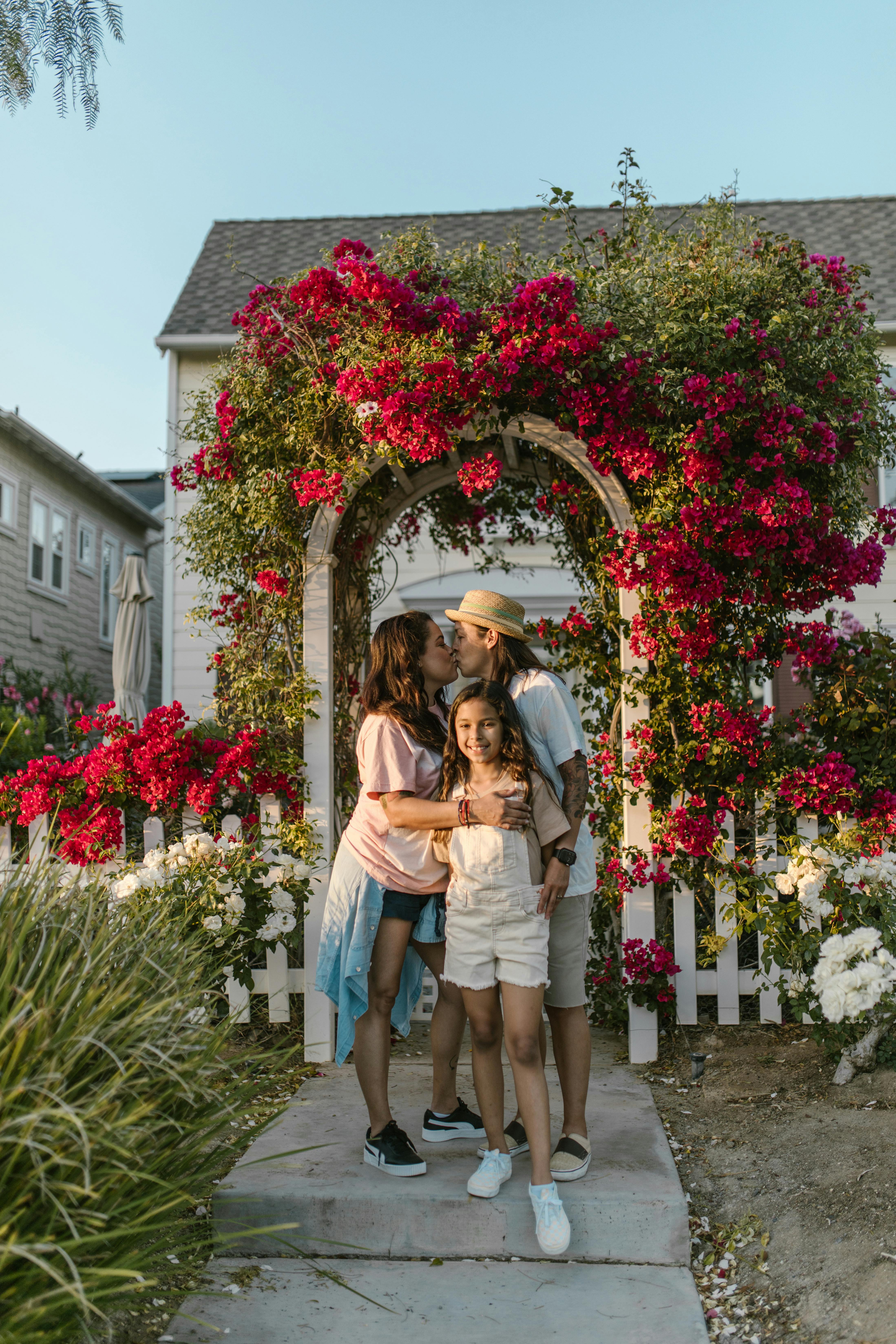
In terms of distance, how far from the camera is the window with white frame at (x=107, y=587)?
15.0 metres

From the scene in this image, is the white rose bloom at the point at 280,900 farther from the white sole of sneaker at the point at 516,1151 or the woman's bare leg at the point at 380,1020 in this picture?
the white sole of sneaker at the point at 516,1151

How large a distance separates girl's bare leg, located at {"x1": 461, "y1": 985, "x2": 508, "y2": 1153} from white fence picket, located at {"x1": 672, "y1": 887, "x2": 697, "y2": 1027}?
161 centimetres

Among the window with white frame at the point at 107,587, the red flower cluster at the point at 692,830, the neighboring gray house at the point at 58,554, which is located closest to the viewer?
the red flower cluster at the point at 692,830

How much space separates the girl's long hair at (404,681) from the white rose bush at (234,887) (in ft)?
4.27

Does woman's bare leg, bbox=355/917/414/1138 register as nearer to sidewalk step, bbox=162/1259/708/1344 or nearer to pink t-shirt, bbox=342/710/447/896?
pink t-shirt, bbox=342/710/447/896

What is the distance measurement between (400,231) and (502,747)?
921 cm

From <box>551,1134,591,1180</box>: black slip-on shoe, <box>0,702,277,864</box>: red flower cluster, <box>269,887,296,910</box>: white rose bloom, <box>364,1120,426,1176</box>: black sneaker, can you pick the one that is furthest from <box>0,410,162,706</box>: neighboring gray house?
<box>551,1134,591,1180</box>: black slip-on shoe

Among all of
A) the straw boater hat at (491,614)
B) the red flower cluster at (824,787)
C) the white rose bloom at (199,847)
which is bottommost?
the white rose bloom at (199,847)

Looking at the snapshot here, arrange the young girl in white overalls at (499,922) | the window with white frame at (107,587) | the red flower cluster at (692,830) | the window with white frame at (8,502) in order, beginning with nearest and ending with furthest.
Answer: the young girl in white overalls at (499,922) < the red flower cluster at (692,830) < the window with white frame at (8,502) < the window with white frame at (107,587)

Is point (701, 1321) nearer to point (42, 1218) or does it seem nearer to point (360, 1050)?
point (360, 1050)

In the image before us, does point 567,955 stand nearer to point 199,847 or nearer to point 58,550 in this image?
point 199,847

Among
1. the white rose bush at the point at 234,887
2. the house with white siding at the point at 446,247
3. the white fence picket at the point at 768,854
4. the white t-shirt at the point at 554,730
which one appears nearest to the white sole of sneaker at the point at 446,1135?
the white t-shirt at the point at 554,730

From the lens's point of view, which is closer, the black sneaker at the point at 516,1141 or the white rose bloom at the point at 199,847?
the black sneaker at the point at 516,1141

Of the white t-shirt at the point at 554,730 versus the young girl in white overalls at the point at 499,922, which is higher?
the white t-shirt at the point at 554,730
